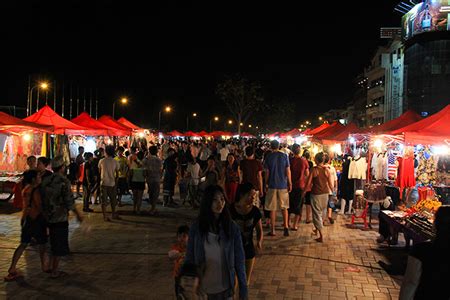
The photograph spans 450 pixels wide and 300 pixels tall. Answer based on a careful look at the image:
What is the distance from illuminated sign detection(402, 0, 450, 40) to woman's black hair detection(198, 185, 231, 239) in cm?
4330

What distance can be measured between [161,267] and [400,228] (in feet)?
14.7

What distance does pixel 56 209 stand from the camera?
19.0 ft

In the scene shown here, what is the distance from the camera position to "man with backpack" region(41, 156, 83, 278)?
5.78 m

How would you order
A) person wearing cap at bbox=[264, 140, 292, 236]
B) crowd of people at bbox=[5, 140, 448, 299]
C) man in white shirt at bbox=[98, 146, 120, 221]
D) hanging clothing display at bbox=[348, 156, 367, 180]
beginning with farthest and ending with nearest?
hanging clothing display at bbox=[348, 156, 367, 180]
man in white shirt at bbox=[98, 146, 120, 221]
person wearing cap at bbox=[264, 140, 292, 236]
crowd of people at bbox=[5, 140, 448, 299]

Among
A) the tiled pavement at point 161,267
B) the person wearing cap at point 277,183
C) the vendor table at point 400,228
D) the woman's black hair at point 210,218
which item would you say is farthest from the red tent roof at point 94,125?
the woman's black hair at point 210,218

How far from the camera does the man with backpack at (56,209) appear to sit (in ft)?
19.0

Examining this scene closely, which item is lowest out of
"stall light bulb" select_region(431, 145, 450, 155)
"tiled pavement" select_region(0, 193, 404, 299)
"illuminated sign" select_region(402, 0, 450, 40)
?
"tiled pavement" select_region(0, 193, 404, 299)

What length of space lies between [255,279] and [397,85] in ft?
154

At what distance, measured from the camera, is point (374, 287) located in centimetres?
578

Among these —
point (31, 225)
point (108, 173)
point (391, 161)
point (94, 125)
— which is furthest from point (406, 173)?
point (94, 125)

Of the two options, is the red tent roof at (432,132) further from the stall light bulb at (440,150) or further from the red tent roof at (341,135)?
the red tent roof at (341,135)

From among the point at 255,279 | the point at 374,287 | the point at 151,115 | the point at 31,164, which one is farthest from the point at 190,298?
the point at 151,115

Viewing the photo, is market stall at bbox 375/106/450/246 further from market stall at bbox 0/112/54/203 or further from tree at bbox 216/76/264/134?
tree at bbox 216/76/264/134

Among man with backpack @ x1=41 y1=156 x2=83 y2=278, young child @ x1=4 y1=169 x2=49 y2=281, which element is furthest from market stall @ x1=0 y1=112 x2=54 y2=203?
man with backpack @ x1=41 y1=156 x2=83 y2=278
